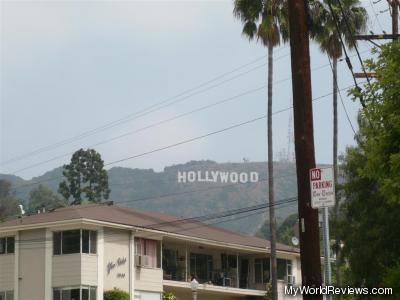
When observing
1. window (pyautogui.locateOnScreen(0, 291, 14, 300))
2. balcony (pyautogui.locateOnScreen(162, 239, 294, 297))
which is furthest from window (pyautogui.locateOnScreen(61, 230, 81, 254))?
balcony (pyautogui.locateOnScreen(162, 239, 294, 297))

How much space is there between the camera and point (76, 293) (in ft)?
151

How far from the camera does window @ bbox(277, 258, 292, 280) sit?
6002 centimetres

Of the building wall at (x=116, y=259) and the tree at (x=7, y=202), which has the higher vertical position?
the tree at (x=7, y=202)

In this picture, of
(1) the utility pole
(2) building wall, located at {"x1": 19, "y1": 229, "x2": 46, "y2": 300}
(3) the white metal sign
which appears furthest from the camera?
(2) building wall, located at {"x1": 19, "y1": 229, "x2": 46, "y2": 300}

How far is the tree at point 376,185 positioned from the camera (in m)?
18.2

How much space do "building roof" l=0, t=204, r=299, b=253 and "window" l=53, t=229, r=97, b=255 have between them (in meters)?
0.86

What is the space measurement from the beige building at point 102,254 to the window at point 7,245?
0.03m

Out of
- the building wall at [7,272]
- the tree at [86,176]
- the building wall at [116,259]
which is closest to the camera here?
the building wall at [116,259]

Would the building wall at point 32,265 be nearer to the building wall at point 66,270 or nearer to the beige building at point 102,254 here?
the beige building at point 102,254

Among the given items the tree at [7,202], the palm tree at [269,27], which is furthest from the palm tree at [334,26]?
the tree at [7,202]

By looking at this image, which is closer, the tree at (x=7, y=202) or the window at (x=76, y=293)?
the window at (x=76, y=293)

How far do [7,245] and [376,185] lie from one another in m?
23.5

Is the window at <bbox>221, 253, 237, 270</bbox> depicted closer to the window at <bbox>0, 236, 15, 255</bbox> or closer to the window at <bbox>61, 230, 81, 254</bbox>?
the window at <bbox>61, 230, 81, 254</bbox>

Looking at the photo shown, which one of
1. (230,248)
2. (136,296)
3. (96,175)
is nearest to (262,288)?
(230,248)
